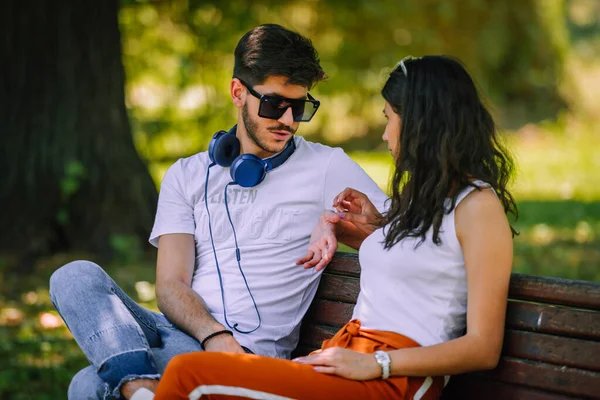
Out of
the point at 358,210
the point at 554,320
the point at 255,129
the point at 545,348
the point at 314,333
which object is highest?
the point at 255,129

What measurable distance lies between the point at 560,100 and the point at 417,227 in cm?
2173

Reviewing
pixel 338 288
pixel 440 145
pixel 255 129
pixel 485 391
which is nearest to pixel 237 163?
pixel 255 129

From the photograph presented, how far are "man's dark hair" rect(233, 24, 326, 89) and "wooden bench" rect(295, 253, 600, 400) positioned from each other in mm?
1454

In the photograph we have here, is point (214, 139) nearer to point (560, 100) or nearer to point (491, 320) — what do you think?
point (491, 320)

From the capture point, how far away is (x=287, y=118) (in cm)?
402

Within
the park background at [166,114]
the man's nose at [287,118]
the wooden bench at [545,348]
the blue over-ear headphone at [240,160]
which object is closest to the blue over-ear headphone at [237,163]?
the blue over-ear headphone at [240,160]

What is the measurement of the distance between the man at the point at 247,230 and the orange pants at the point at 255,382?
0.70 metres

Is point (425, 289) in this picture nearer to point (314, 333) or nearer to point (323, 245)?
point (323, 245)

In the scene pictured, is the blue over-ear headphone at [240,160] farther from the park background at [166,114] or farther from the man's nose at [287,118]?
the park background at [166,114]

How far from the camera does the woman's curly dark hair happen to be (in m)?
3.12

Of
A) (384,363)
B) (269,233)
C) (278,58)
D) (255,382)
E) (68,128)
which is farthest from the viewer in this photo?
(68,128)

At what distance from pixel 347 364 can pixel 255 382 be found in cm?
32

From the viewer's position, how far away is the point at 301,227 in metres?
3.93

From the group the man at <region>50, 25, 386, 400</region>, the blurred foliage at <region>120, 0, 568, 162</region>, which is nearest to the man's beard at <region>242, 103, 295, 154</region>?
the man at <region>50, 25, 386, 400</region>
